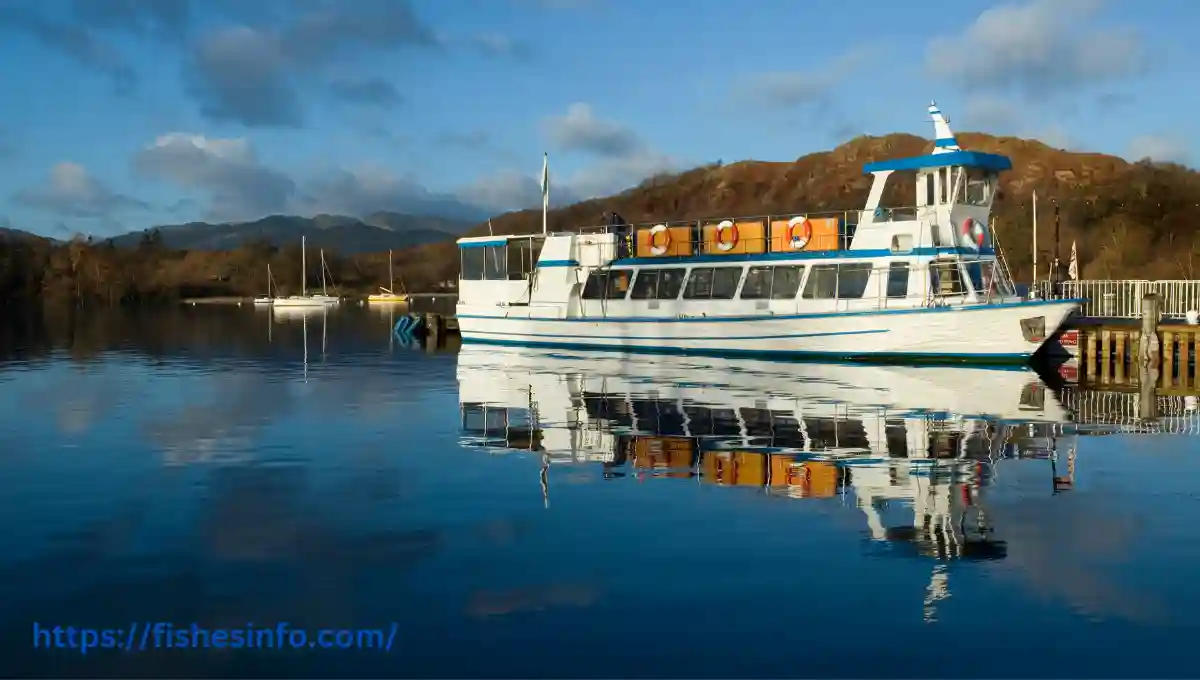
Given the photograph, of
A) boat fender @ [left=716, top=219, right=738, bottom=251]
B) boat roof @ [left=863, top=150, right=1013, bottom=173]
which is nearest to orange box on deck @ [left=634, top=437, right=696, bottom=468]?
boat roof @ [left=863, top=150, right=1013, bottom=173]

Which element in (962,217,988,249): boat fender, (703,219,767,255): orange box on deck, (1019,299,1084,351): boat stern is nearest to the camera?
(1019,299,1084,351): boat stern

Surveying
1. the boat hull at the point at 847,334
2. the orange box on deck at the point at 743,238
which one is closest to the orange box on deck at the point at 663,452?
the boat hull at the point at 847,334

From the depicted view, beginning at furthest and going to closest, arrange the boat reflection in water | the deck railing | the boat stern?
the deck railing
the boat stern
the boat reflection in water

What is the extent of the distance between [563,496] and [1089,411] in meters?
15.6

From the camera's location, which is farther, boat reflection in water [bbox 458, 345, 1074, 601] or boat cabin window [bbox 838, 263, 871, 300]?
boat cabin window [bbox 838, 263, 871, 300]

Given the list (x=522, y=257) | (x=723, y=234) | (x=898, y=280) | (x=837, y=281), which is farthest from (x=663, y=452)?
(x=522, y=257)

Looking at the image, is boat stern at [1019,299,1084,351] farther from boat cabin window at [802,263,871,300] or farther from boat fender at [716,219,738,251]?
boat fender at [716,219,738,251]

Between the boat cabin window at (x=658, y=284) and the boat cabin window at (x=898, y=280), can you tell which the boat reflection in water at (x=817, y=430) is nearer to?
the boat cabin window at (x=898, y=280)

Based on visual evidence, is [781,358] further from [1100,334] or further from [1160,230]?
[1160,230]

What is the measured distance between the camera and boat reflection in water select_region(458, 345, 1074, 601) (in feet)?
48.8

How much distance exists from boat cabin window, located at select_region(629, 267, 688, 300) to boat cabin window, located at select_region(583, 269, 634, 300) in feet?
1.74

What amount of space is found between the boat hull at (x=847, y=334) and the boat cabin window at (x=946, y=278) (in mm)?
1042

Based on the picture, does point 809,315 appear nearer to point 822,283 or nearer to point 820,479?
point 822,283

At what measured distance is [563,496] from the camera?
15.6 m
